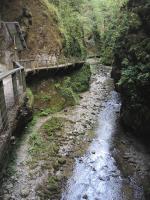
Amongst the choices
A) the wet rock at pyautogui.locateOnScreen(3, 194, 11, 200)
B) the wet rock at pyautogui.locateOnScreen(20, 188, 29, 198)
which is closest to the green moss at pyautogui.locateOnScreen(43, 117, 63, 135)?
the wet rock at pyautogui.locateOnScreen(20, 188, 29, 198)

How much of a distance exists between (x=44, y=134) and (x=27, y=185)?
4.88 meters

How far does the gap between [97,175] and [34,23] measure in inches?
692

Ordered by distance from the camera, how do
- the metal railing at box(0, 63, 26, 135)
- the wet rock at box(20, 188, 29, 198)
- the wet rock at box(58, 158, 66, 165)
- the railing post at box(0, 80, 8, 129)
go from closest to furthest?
the railing post at box(0, 80, 8, 129), the metal railing at box(0, 63, 26, 135), the wet rock at box(20, 188, 29, 198), the wet rock at box(58, 158, 66, 165)

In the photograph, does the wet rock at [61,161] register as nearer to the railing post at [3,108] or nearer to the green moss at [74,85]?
the railing post at [3,108]

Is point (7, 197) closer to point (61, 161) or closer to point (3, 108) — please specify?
point (61, 161)

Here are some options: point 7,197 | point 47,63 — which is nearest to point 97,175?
point 7,197

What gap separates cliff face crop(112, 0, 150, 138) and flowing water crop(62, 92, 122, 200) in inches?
64.7

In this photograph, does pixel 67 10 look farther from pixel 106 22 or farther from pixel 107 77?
pixel 106 22

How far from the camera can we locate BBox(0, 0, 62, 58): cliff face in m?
25.8

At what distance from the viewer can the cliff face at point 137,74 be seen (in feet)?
49.9

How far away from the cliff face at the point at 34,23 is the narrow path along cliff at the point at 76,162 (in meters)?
7.92

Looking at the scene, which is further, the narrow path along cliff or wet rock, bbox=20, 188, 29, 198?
the narrow path along cliff

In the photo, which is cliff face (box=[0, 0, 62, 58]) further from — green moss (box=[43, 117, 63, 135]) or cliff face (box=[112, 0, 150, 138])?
cliff face (box=[112, 0, 150, 138])

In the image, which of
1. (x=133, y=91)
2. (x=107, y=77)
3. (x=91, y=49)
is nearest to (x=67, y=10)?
(x=107, y=77)
